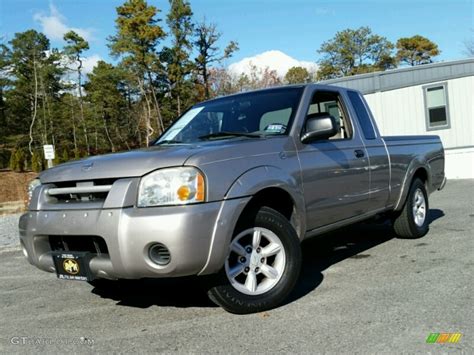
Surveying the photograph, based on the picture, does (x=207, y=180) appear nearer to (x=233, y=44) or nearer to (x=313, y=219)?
(x=313, y=219)

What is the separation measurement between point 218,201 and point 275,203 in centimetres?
90

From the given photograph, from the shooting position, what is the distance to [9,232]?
10461 millimetres

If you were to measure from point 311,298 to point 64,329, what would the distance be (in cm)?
197

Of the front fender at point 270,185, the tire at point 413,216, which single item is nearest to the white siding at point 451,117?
the tire at point 413,216

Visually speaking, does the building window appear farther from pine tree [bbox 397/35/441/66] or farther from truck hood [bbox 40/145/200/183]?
pine tree [bbox 397/35/441/66]

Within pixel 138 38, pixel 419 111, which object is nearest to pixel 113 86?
pixel 138 38

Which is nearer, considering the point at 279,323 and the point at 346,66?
the point at 279,323

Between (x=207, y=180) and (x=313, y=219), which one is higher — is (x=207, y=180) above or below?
above

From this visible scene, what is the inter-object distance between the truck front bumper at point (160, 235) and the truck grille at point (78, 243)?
0.05 meters

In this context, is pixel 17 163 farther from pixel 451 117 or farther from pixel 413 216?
pixel 413 216

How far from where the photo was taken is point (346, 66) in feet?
205

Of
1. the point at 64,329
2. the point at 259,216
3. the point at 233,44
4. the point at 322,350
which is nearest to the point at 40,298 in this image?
the point at 64,329

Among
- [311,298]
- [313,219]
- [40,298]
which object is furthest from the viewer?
[40,298]

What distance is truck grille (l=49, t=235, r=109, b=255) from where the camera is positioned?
11.4ft
